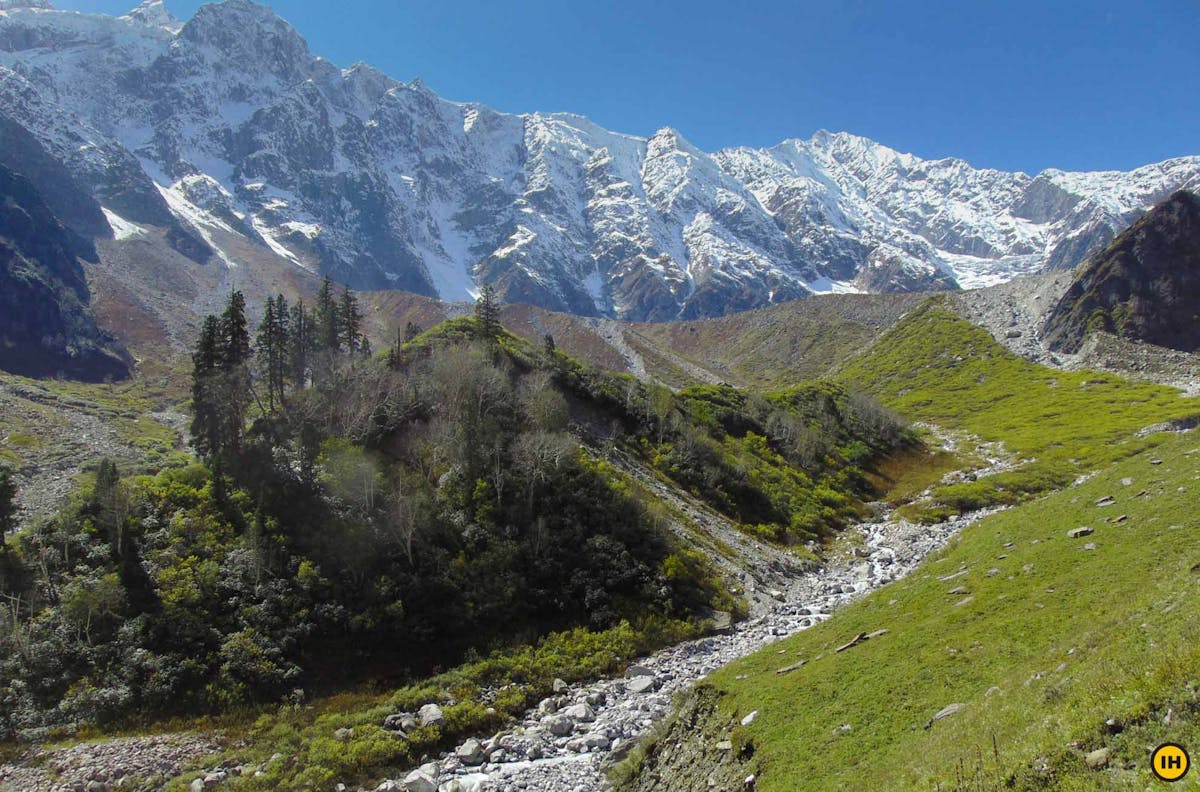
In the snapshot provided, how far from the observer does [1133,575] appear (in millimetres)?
22219

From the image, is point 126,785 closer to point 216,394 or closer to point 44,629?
point 44,629

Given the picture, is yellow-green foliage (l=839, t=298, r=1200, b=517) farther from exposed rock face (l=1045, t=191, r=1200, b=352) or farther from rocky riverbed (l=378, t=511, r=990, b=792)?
rocky riverbed (l=378, t=511, r=990, b=792)

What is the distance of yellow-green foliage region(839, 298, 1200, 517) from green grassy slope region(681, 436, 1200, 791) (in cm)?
4320

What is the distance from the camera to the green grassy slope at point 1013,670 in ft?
37.2

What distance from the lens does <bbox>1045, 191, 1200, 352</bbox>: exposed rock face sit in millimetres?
153500

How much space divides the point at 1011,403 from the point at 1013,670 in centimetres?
13849

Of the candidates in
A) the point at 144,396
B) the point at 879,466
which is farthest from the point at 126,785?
the point at 144,396

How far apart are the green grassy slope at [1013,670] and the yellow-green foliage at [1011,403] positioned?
43.2 meters

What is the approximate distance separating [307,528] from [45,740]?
17.0 metres

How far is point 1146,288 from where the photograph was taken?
162 meters

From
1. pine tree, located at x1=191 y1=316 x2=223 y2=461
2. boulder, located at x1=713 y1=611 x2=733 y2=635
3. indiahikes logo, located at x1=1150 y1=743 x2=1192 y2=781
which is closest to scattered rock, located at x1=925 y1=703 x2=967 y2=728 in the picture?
indiahikes logo, located at x1=1150 y1=743 x2=1192 y2=781

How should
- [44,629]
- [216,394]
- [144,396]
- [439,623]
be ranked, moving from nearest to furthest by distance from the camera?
1. [44,629]
2. [439,623]
3. [216,394]
4. [144,396]

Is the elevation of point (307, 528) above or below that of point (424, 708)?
above

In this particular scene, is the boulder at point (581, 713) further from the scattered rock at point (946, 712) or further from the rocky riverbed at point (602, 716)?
the scattered rock at point (946, 712)
